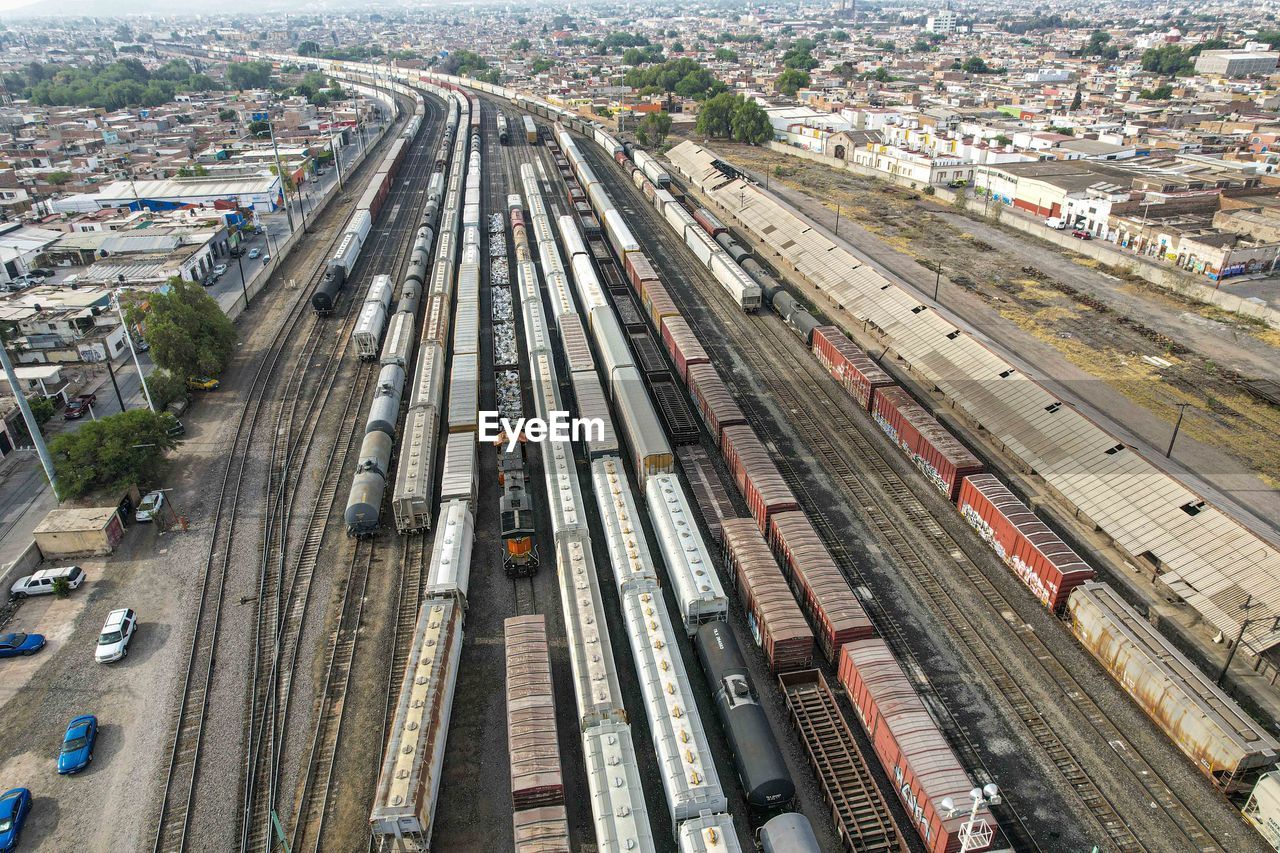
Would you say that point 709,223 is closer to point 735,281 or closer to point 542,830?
point 735,281

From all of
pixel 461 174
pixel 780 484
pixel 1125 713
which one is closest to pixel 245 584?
pixel 780 484

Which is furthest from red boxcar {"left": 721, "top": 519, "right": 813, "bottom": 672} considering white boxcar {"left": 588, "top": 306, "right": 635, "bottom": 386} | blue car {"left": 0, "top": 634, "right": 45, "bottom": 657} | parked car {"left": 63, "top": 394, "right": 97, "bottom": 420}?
parked car {"left": 63, "top": 394, "right": 97, "bottom": 420}

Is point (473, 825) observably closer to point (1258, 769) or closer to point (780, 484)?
point (780, 484)

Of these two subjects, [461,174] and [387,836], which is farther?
[461,174]

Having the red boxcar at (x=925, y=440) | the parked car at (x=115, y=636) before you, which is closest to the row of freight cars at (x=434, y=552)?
the parked car at (x=115, y=636)

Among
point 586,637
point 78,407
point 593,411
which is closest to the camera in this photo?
point 586,637

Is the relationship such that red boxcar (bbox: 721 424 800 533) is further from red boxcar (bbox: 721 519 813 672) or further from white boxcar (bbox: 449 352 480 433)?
white boxcar (bbox: 449 352 480 433)

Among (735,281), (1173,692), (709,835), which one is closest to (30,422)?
(709,835)

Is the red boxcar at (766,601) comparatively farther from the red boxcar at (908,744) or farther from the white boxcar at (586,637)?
the white boxcar at (586,637)
